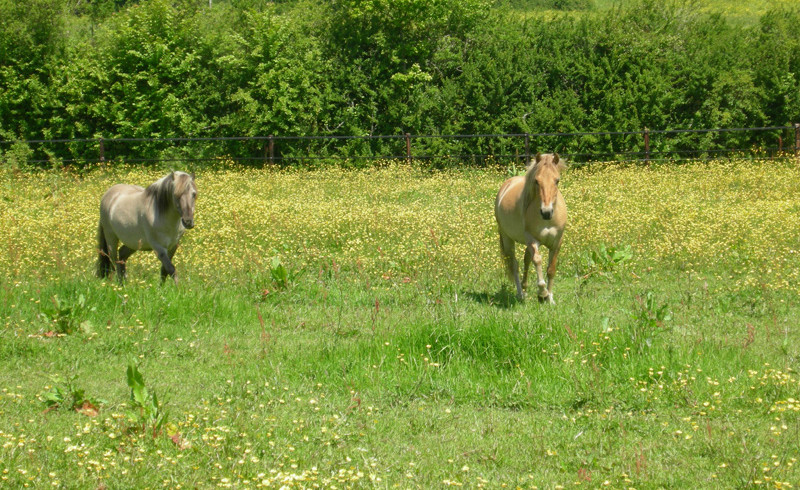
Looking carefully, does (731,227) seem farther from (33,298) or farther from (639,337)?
(33,298)

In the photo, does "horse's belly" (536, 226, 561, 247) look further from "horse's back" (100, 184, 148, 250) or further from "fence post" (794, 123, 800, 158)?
"fence post" (794, 123, 800, 158)

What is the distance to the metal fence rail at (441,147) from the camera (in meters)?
21.4

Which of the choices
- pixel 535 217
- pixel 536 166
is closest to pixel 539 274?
pixel 535 217

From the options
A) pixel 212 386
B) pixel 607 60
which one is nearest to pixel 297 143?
pixel 607 60

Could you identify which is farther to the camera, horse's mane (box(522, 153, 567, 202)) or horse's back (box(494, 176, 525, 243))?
horse's back (box(494, 176, 525, 243))

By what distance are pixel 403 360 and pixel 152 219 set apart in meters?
4.02

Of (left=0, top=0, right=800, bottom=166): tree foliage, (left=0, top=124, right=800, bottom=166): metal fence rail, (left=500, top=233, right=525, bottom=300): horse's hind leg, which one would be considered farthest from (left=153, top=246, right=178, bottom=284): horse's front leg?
(left=0, top=0, right=800, bottom=166): tree foliage

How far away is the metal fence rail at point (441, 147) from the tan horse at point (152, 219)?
1154 centimetres

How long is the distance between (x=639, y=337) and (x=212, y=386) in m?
3.28

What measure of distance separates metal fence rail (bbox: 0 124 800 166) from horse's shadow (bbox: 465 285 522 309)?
1222 cm

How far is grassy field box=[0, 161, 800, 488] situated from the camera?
14.3 ft

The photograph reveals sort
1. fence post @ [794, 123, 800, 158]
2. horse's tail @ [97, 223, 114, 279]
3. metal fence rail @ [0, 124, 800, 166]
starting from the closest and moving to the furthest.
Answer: horse's tail @ [97, 223, 114, 279]
fence post @ [794, 123, 800, 158]
metal fence rail @ [0, 124, 800, 166]

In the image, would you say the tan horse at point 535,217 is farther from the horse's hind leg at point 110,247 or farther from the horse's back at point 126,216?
the horse's hind leg at point 110,247

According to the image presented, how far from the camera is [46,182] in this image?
17312 mm
